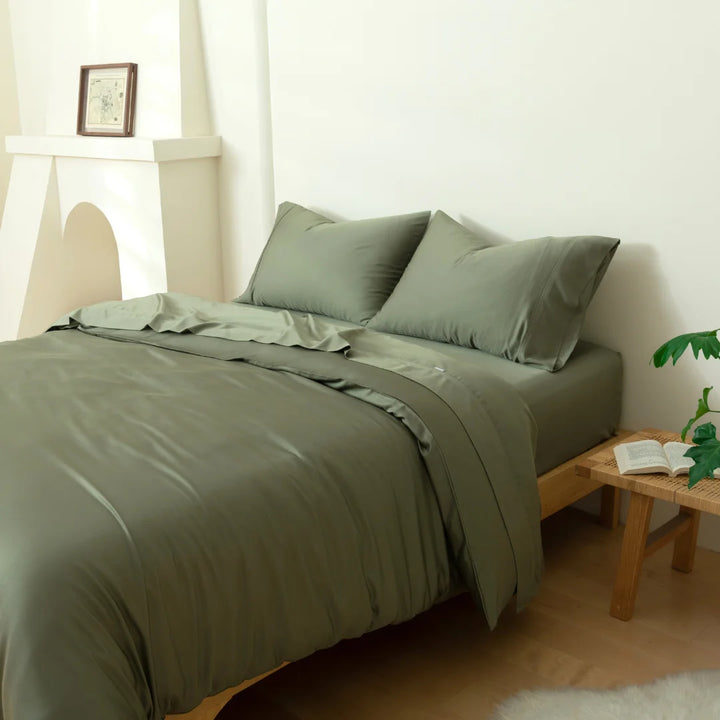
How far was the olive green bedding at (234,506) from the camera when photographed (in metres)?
1.56

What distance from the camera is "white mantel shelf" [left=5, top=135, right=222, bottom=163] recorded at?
13.4ft

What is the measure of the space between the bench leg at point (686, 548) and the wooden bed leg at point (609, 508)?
29 cm

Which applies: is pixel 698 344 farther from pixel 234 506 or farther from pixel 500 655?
pixel 234 506

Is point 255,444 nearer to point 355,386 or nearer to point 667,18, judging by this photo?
point 355,386

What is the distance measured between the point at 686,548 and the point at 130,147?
2.92 metres

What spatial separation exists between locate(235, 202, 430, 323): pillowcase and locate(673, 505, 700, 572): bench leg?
1.27m

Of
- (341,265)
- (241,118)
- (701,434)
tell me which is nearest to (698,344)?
(701,434)

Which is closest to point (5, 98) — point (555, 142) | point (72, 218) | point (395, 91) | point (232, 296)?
point (72, 218)

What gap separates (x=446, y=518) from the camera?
2168 millimetres

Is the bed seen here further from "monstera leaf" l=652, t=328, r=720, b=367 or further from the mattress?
"monstera leaf" l=652, t=328, r=720, b=367

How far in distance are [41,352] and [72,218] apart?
2.16 meters

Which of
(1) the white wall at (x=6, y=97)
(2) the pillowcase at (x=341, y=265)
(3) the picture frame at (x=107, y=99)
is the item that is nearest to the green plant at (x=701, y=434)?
(2) the pillowcase at (x=341, y=265)

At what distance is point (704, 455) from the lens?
2.24 metres

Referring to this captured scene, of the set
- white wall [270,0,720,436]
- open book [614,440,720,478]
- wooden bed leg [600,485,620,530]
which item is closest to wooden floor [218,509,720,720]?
wooden bed leg [600,485,620,530]
